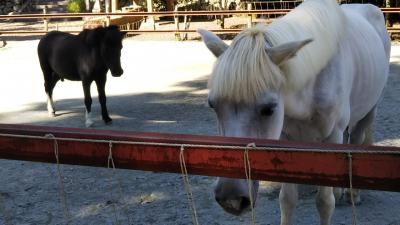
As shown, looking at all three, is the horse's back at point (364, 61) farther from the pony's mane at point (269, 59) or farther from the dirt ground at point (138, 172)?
the dirt ground at point (138, 172)

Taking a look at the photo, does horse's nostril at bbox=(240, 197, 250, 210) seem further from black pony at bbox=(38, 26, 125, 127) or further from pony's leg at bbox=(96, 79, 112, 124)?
pony's leg at bbox=(96, 79, 112, 124)

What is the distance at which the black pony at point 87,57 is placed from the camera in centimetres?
718

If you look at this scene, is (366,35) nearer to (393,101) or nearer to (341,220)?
(341,220)

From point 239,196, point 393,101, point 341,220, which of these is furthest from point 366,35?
point 393,101

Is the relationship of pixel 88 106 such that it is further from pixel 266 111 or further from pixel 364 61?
pixel 266 111

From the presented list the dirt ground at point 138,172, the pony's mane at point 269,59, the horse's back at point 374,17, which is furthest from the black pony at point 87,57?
the pony's mane at point 269,59

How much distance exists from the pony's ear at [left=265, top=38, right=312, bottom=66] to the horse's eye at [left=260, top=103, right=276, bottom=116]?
0.22m

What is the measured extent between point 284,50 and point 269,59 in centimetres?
8

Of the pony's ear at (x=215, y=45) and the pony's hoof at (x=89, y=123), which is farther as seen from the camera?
the pony's hoof at (x=89, y=123)

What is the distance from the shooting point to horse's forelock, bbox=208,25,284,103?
2.26 metres

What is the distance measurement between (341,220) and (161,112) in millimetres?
4450

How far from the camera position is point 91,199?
15.2ft

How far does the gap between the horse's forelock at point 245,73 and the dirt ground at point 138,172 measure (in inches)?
37.5

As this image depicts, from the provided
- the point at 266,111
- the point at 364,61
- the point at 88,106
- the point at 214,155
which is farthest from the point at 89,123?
the point at 214,155
